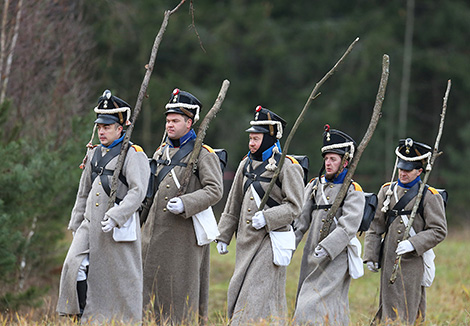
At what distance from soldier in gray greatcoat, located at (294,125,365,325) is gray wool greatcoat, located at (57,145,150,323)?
169cm

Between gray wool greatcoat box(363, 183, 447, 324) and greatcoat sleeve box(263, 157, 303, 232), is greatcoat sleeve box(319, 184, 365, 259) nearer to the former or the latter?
greatcoat sleeve box(263, 157, 303, 232)

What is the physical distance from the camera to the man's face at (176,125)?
8.20m

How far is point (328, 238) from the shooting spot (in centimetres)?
806

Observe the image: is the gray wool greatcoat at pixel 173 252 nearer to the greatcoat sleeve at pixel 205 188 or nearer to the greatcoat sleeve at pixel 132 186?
the greatcoat sleeve at pixel 205 188

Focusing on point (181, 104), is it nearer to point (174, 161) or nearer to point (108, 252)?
point (174, 161)

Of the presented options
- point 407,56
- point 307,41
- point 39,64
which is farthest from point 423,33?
point 39,64

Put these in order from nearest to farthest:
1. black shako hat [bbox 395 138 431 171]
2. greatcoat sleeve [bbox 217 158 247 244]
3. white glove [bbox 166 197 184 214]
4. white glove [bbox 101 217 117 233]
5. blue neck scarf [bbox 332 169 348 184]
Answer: white glove [bbox 101 217 117 233] < white glove [bbox 166 197 184 214] < greatcoat sleeve [bbox 217 158 247 244] < blue neck scarf [bbox 332 169 348 184] < black shako hat [bbox 395 138 431 171]

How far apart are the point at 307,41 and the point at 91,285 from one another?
20.0 metres

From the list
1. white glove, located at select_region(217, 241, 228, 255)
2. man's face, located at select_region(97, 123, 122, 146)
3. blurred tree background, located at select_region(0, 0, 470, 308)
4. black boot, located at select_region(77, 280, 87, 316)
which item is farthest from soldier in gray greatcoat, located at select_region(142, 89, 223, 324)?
blurred tree background, located at select_region(0, 0, 470, 308)

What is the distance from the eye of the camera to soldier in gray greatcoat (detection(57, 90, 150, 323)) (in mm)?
7227

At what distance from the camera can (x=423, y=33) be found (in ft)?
88.6

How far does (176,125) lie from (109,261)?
1.62m

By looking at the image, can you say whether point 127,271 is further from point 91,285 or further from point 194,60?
point 194,60

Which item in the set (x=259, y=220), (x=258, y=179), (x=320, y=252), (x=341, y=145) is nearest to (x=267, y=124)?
(x=258, y=179)
